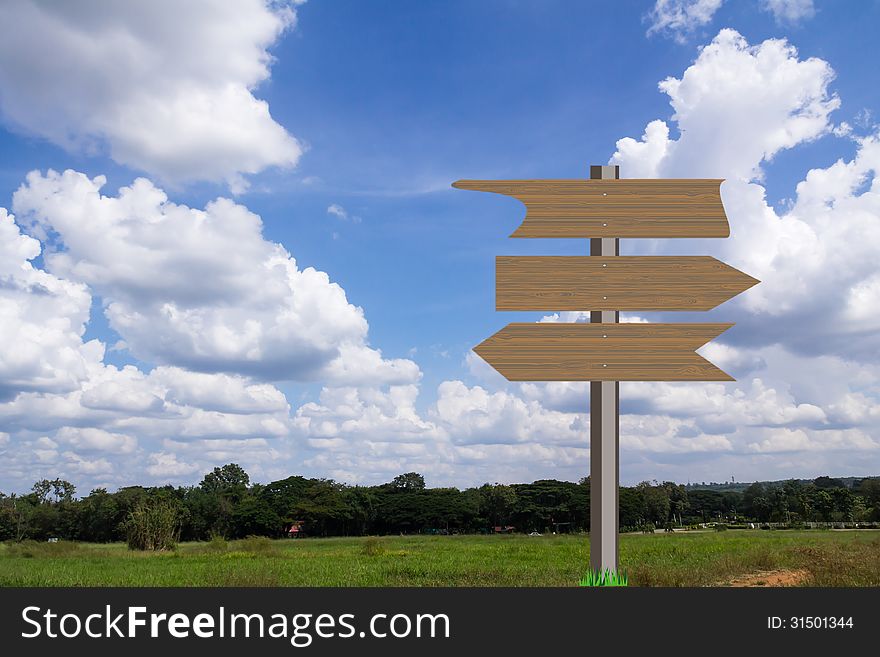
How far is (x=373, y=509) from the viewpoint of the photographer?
104 feet

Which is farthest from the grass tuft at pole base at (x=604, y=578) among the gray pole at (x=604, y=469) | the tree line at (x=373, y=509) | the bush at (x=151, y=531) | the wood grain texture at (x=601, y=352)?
the tree line at (x=373, y=509)

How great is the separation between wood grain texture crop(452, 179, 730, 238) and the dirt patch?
563 centimetres

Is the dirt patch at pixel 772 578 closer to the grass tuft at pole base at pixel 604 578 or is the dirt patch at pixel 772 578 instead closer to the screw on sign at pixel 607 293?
the grass tuft at pole base at pixel 604 578

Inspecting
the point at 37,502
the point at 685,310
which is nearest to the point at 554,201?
the point at 685,310

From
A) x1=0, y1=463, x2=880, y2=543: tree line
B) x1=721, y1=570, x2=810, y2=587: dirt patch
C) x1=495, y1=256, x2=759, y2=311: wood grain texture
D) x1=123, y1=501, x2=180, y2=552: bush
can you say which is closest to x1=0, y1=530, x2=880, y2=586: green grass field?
x1=721, y1=570, x2=810, y2=587: dirt patch

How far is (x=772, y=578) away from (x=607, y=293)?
6107 millimetres

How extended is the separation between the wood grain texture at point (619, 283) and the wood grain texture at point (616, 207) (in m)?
0.24

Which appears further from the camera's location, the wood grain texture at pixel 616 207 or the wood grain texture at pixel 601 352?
Result: the wood grain texture at pixel 616 207

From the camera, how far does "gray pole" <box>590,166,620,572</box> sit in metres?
5.90

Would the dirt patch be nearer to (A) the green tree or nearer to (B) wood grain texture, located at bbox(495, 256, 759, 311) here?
(B) wood grain texture, located at bbox(495, 256, 759, 311)

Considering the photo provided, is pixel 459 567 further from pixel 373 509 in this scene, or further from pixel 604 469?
pixel 373 509

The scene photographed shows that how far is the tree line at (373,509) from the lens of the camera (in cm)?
3030

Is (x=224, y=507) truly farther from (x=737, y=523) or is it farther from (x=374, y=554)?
(x=737, y=523)

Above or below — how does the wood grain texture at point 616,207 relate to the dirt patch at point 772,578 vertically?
above
